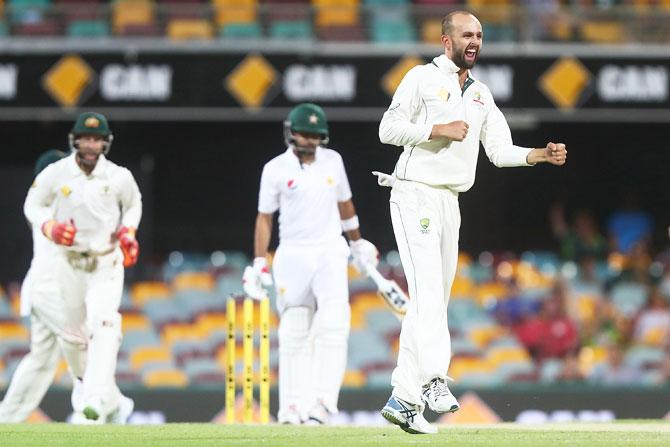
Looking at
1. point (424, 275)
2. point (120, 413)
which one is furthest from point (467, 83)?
point (120, 413)

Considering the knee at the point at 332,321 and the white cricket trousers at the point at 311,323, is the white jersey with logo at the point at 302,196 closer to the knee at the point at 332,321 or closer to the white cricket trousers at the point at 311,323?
the white cricket trousers at the point at 311,323

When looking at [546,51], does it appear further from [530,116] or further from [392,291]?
[392,291]

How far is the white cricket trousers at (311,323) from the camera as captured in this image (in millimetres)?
9195

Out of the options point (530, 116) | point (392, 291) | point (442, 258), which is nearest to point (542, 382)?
point (530, 116)

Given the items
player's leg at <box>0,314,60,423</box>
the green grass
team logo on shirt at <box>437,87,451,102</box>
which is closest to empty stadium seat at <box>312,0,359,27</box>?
player's leg at <box>0,314,60,423</box>

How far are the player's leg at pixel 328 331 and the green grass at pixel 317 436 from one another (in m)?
1.00

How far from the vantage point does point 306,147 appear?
30.9 ft

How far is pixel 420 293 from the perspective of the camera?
720 centimetres

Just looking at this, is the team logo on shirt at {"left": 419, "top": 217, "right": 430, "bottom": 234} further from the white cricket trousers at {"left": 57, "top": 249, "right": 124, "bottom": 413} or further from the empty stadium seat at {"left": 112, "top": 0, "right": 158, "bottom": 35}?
the empty stadium seat at {"left": 112, "top": 0, "right": 158, "bottom": 35}

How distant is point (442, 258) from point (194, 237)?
992 cm

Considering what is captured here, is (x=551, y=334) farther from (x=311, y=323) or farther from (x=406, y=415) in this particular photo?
(x=406, y=415)

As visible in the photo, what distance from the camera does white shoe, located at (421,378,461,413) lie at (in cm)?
699

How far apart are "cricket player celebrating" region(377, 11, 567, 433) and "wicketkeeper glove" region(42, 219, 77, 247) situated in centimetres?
211

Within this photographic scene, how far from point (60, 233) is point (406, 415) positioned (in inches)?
98.9
